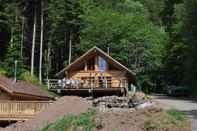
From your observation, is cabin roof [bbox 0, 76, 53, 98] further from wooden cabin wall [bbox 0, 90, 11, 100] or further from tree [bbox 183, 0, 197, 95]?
tree [bbox 183, 0, 197, 95]

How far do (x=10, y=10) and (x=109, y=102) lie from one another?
34.3 meters

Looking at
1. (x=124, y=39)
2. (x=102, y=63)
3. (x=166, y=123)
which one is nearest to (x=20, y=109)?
(x=166, y=123)

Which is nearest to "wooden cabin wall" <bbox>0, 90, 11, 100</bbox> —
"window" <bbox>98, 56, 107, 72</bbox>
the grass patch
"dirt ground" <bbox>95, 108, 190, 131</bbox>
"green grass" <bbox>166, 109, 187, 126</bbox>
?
"dirt ground" <bbox>95, 108, 190, 131</bbox>

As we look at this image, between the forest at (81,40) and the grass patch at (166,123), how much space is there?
45.6 m

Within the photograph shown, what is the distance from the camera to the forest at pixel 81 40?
77312mm

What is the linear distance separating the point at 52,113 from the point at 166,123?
1397cm

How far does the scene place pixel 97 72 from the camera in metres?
69.4

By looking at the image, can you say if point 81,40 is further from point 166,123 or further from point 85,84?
point 166,123

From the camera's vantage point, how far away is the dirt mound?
34531mm

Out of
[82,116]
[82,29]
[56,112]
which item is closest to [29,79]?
[82,29]

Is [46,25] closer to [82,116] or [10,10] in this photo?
[10,10]

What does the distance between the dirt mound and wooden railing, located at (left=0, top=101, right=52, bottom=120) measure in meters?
1.14

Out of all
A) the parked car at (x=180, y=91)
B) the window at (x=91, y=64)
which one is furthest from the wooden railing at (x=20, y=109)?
the parked car at (x=180, y=91)

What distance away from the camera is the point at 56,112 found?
3869cm
